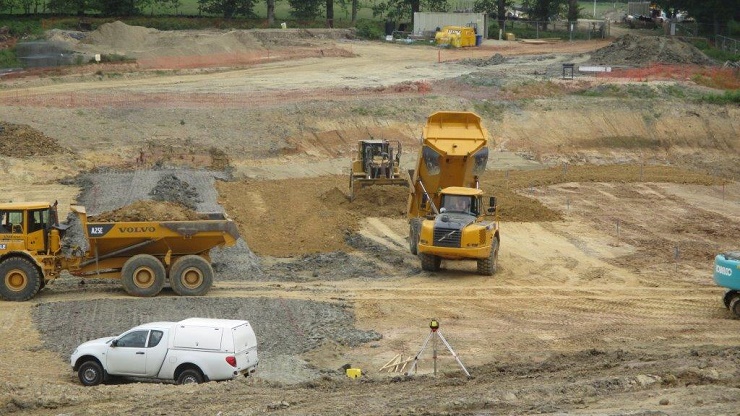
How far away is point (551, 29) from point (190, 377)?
79495 mm

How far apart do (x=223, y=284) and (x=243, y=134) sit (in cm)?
2200

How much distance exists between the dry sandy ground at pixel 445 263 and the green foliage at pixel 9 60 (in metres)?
6.09

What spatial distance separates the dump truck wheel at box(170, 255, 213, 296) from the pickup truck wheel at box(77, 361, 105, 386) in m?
6.46

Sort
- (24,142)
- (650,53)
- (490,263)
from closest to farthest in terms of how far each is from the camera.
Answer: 1. (490,263)
2. (24,142)
3. (650,53)

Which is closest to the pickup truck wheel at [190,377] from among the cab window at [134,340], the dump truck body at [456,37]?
the cab window at [134,340]

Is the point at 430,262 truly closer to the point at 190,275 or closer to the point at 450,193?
the point at 450,193

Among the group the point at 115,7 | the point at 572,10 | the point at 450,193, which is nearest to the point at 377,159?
the point at 450,193

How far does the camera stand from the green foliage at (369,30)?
85625mm

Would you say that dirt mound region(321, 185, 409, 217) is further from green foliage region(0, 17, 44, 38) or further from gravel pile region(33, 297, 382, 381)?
green foliage region(0, 17, 44, 38)

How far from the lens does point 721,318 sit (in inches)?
1051

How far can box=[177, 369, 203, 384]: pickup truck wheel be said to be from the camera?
2031cm

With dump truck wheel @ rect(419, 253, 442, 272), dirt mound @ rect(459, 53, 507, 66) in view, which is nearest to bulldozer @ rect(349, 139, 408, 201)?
dump truck wheel @ rect(419, 253, 442, 272)

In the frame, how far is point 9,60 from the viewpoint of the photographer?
209ft

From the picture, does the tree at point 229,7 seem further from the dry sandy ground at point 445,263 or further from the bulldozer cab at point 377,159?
the bulldozer cab at point 377,159
